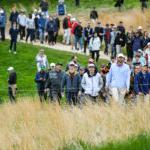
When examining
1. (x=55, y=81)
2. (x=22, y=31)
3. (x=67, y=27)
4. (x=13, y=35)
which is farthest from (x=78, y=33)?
(x=55, y=81)

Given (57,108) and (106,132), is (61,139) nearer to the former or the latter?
(106,132)

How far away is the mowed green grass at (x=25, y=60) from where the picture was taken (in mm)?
31672

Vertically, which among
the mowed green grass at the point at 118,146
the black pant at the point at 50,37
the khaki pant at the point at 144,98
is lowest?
the mowed green grass at the point at 118,146

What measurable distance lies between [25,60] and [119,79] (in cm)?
1409

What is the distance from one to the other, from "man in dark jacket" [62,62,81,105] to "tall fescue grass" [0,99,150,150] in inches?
38.1

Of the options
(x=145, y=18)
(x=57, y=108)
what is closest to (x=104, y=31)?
(x=145, y=18)

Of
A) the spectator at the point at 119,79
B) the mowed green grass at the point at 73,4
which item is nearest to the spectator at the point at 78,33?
the mowed green grass at the point at 73,4

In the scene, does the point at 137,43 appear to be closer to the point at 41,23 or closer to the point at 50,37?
the point at 50,37

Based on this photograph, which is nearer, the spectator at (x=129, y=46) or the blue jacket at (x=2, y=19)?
the spectator at (x=129, y=46)

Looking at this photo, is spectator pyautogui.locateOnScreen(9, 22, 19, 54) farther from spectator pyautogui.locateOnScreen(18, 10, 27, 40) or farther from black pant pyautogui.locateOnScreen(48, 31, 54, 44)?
black pant pyautogui.locateOnScreen(48, 31, 54, 44)

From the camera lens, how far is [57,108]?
68.8 feet

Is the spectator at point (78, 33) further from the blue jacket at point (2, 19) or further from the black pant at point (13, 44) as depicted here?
the blue jacket at point (2, 19)

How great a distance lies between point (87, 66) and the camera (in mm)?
23984

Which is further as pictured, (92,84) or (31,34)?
(31,34)
